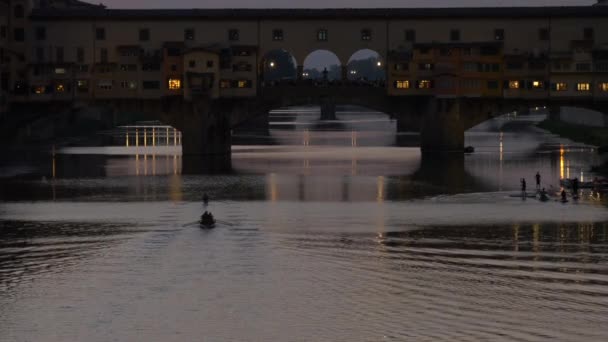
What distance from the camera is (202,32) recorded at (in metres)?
116

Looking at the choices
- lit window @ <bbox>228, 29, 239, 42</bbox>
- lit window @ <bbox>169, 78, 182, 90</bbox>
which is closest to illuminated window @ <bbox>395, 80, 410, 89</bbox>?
lit window @ <bbox>228, 29, 239, 42</bbox>

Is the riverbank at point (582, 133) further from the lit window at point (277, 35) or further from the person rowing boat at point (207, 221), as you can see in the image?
the person rowing boat at point (207, 221)

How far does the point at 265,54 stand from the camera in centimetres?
11725

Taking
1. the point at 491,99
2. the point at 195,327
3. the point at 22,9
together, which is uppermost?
the point at 22,9

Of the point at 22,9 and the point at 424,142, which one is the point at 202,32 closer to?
the point at 22,9

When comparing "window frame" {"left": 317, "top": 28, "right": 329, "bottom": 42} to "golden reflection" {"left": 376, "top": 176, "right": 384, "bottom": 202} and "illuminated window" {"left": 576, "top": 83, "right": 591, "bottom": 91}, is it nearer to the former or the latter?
"illuminated window" {"left": 576, "top": 83, "right": 591, "bottom": 91}

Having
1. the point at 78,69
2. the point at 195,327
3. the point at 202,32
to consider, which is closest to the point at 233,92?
the point at 202,32

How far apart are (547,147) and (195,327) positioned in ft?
321

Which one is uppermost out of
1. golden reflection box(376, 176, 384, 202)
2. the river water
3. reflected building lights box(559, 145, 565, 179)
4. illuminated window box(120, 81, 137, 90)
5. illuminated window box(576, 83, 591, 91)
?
illuminated window box(120, 81, 137, 90)

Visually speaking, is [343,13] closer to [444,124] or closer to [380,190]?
[444,124]

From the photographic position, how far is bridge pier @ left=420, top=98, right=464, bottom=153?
11788cm

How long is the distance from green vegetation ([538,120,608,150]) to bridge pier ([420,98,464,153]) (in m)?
16.4

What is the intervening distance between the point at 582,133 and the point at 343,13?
4321 centimetres

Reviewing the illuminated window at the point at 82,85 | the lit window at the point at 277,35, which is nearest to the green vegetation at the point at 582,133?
the lit window at the point at 277,35
